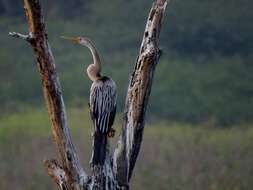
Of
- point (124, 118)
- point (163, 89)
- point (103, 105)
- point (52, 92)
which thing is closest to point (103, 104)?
point (103, 105)

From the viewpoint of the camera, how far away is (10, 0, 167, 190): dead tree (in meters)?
8.48

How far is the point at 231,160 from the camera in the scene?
17281 mm

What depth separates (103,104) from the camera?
9.37 metres

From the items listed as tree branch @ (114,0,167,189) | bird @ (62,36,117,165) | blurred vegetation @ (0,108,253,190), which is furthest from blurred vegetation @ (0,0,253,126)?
tree branch @ (114,0,167,189)

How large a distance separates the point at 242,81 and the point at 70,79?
151 inches

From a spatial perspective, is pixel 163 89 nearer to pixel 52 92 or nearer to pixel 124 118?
pixel 124 118

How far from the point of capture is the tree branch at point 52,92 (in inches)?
332

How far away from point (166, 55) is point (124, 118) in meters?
15.2

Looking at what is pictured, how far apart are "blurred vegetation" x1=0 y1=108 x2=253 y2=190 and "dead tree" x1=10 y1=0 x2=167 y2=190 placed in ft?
23.2

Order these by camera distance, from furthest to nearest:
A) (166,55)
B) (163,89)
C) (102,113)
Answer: (166,55)
(163,89)
(102,113)

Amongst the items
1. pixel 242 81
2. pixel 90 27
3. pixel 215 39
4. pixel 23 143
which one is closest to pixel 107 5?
pixel 90 27

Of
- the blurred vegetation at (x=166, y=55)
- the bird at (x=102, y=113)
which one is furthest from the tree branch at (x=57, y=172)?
the blurred vegetation at (x=166, y=55)

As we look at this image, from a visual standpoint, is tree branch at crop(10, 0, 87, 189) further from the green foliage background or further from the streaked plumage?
the green foliage background

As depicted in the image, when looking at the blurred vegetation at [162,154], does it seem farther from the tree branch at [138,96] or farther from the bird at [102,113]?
the tree branch at [138,96]
